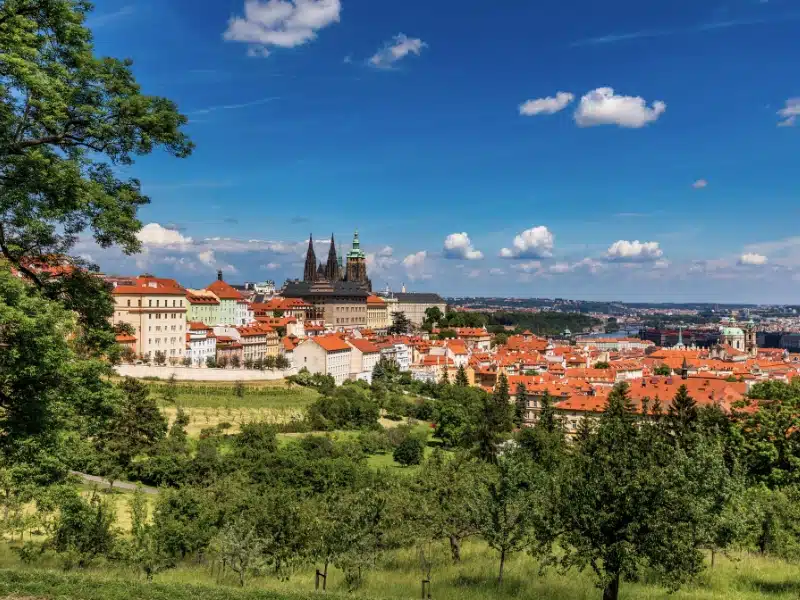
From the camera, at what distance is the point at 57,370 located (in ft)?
31.2

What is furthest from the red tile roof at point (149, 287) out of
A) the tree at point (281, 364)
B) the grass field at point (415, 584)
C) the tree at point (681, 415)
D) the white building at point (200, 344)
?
the grass field at point (415, 584)

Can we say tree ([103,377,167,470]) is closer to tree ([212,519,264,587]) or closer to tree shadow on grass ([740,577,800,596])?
tree ([212,519,264,587])

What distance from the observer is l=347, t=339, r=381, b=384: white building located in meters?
86.8

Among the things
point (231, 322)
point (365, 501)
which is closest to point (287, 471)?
point (365, 501)

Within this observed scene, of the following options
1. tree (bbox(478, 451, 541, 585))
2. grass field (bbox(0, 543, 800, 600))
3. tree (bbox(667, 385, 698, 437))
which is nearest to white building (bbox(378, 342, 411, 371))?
tree (bbox(667, 385, 698, 437))

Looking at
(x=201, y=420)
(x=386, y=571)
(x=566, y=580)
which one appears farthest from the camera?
(x=201, y=420)

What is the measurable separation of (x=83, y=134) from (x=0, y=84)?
1441 millimetres

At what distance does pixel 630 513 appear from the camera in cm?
1123

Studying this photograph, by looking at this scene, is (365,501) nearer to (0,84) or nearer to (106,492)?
(0,84)

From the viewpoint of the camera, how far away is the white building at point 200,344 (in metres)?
78.7

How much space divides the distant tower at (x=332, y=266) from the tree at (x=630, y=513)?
497 feet

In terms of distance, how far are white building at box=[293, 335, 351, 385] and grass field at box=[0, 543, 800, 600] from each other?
59.4m

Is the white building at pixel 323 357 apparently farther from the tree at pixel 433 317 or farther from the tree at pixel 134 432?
the tree at pixel 433 317

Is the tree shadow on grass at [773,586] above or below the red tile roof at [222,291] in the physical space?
below
